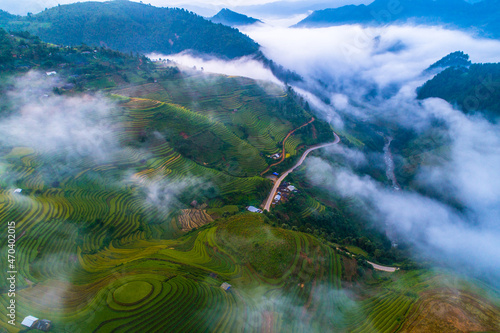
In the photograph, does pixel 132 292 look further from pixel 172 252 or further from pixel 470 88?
pixel 470 88

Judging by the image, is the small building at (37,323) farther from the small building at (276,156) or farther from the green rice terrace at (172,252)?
the small building at (276,156)

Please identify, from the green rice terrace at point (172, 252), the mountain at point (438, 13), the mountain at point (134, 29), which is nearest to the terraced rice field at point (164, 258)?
the green rice terrace at point (172, 252)

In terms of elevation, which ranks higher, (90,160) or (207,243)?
(90,160)

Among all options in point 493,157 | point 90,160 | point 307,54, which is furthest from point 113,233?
point 307,54

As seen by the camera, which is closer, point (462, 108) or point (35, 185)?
point (35, 185)

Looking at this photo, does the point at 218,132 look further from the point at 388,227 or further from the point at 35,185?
the point at 388,227

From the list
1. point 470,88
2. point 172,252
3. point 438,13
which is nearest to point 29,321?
point 172,252
